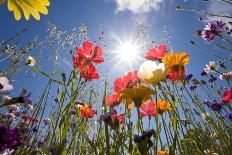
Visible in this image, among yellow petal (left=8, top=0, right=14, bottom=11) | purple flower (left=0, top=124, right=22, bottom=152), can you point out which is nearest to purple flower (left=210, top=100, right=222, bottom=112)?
yellow petal (left=8, top=0, right=14, bottom=11)

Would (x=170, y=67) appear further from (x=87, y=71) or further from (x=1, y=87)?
(x=1, y=87)

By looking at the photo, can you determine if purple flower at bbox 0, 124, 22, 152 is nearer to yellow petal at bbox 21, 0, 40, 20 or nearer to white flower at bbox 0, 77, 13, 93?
white flower at bbox 0, 77, 13, 93

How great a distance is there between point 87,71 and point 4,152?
0.95 meters

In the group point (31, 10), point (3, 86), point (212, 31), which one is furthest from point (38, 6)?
point (212, 31)

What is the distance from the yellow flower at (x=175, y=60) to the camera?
1905 mm

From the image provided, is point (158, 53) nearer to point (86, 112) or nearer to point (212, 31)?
point (86, 112)

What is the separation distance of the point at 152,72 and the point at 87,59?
607mm

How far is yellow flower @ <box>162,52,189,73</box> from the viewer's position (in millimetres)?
1905

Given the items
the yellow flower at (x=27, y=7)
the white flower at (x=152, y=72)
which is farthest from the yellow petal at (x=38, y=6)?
the white flower at (x=152, y=72)

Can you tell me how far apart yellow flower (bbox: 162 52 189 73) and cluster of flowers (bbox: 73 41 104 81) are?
1.36 ft

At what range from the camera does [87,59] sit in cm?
203

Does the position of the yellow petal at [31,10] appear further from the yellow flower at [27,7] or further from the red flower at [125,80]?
the red flower at [125,80]

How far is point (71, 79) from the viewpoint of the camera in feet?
5.73

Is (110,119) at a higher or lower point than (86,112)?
lower
